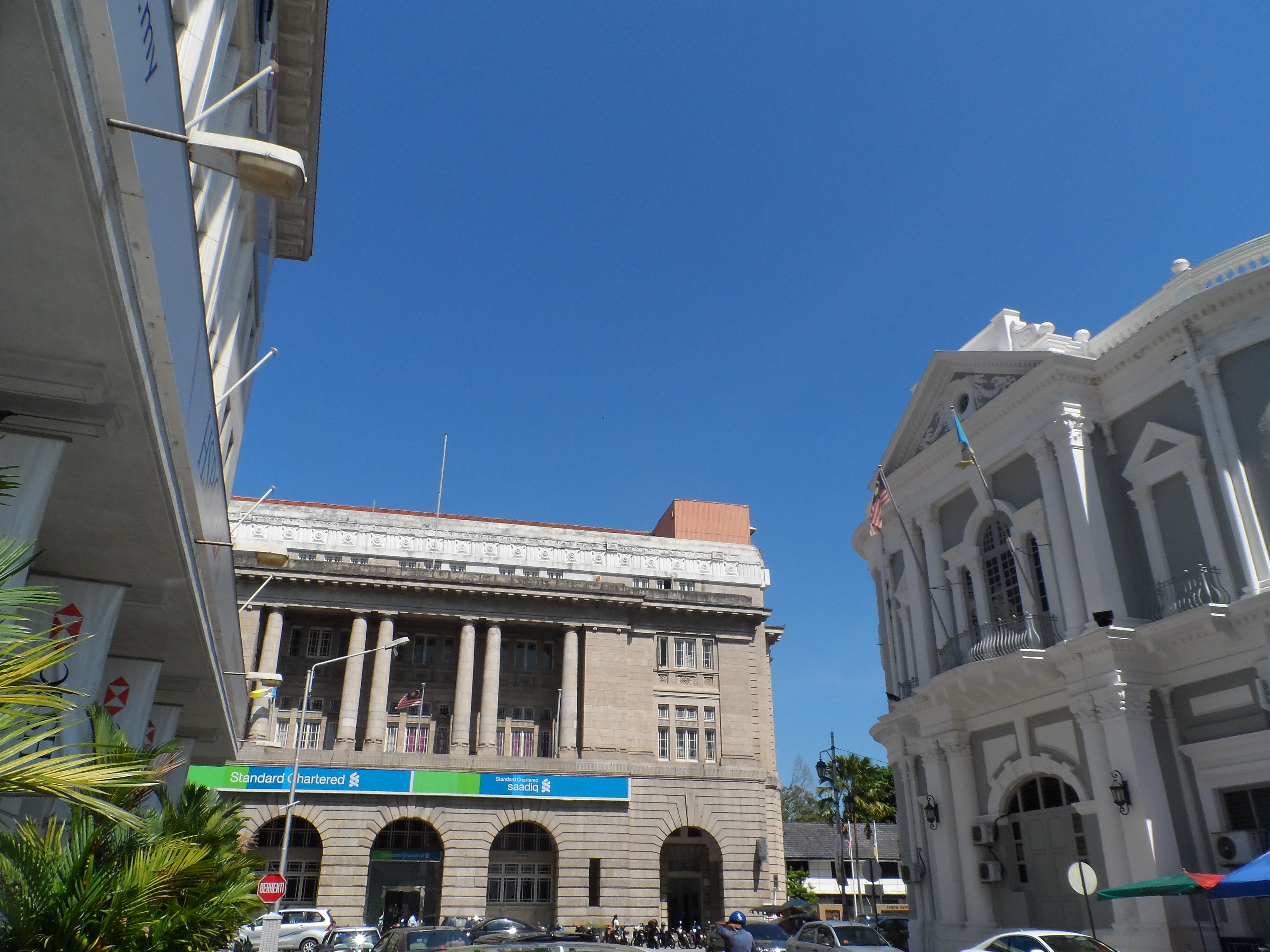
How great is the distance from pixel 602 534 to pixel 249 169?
167 ft

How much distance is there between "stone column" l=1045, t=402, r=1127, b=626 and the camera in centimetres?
1950

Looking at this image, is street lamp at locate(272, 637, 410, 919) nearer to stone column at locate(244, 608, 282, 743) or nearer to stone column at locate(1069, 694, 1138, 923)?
stone column at locate(244, 608, 282, 743)

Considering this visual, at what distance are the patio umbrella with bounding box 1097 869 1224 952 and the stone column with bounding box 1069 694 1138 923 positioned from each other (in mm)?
642

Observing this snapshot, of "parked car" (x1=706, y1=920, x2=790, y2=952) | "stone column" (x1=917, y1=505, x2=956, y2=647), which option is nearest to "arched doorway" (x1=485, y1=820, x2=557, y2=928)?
"parked car" (x1=706, y1=920, x2=790, y2=952)

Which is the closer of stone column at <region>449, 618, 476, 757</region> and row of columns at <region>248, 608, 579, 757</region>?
row of columns at <region>248, 608, 579, 757</region>

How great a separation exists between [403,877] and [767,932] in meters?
24.9

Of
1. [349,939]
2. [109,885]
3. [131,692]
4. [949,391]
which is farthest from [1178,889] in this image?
[349,939]

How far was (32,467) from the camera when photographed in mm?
8266

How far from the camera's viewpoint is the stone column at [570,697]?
4675cm

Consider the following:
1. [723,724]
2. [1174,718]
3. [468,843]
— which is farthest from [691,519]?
[1174,718]

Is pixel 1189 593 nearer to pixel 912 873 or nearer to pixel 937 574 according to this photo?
pixel 937 574

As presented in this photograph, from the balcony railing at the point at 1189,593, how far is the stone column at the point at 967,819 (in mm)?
6262

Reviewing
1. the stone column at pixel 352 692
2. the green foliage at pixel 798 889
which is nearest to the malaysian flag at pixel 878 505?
the stone column at pixel 352 692

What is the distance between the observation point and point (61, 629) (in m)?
11.8
